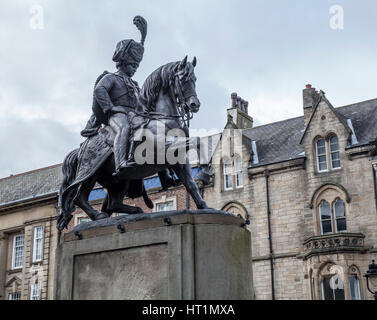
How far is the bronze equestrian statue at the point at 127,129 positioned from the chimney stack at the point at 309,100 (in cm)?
2296

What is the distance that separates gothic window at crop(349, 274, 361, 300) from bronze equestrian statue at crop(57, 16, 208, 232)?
1945 cm

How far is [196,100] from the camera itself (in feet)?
26.3

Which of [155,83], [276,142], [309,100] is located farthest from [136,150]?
[276,142]

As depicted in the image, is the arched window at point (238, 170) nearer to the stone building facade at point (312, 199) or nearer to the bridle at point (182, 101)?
the stone building facade at point (312, 199)

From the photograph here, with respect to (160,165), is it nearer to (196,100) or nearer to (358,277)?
(196,100)

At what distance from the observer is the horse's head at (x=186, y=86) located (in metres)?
8.01

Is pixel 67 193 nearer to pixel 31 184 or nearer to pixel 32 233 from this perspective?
pixel 32 233

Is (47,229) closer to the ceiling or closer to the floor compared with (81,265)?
closer to the ceiling

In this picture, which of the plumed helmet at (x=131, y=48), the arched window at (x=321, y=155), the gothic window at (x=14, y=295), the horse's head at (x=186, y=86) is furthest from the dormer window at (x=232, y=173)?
the horse's head at (x=186, y=86)
